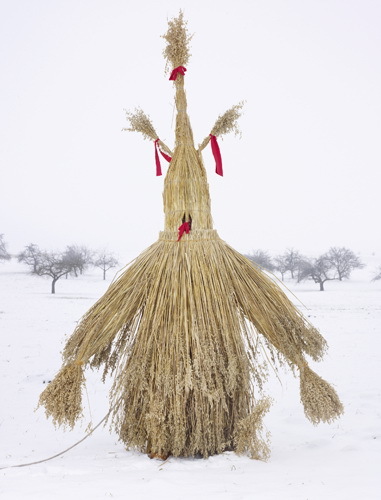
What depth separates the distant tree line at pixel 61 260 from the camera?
25797 mm

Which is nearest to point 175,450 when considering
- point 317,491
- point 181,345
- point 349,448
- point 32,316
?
point 181,345

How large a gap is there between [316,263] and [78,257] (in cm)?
1556

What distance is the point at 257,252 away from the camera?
120 feet

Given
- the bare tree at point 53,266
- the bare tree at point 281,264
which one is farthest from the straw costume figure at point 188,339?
the bare tree at point 281,264

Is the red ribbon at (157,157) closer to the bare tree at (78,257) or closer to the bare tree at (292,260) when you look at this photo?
the bare tree at (78,257)

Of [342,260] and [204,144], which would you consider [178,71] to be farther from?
[342,260]

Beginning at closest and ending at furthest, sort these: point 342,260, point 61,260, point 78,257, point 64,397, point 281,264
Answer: point 64,397, point 61,260, point 78,257, point 342,260, point 281,264

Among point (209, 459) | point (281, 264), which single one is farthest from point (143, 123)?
point (281, 264)

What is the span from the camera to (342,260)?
107 ft

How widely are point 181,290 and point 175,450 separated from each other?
1.14 m

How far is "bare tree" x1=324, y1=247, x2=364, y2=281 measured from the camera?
31756 millimetres

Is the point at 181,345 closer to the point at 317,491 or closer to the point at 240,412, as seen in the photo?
the point at 240,412

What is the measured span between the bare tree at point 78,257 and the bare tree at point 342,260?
16.4m

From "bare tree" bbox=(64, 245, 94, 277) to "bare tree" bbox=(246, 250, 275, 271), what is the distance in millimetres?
11304
